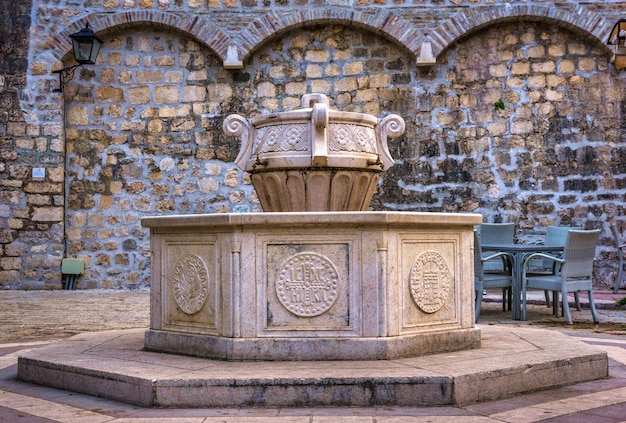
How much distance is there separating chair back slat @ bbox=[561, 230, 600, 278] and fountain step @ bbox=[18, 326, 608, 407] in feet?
8.54

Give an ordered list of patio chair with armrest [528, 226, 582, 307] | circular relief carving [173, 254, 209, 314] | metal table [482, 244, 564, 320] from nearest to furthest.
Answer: circular relief carving [173, 254, 209, 314] → metal table [482, 244, 564, 320] → patio chair with armrest [528, 226, 582, 307]

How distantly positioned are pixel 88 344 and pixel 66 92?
667 centimetres

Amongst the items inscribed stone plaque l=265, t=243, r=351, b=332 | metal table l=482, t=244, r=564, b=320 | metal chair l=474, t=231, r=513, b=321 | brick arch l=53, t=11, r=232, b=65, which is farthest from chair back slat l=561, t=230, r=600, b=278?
brick arch l=53, t=11, r=232, b=65

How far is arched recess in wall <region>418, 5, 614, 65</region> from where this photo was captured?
1048 centimetres

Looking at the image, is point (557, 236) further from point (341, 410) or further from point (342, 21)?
point (341, 410)

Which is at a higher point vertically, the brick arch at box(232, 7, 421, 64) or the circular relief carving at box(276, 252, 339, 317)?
the brick arch at box(232, 7, 421, 64)

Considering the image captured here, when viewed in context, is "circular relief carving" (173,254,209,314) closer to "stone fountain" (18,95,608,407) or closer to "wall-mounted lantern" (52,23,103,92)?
"stone fountain" (18,95,608,407)

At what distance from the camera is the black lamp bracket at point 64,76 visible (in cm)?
1089

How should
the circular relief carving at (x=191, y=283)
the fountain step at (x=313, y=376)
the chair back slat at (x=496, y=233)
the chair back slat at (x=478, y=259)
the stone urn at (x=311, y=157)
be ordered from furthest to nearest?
the chair back slat at (x=496, y=233) < the chair back slat at (x=478, y=259) < the stone urn at (x=311, y=157) < the circular relief carving at (x=191, y=283) < the fountain step at (x=313, y=376)

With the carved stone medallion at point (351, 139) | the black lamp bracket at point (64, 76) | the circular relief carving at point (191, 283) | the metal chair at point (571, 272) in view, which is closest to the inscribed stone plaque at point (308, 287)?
the circular relief carving at point (191, 283)

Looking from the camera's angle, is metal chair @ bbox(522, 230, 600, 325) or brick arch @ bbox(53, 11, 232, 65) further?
brick arch @ bbox(53, 11, 232, 65)

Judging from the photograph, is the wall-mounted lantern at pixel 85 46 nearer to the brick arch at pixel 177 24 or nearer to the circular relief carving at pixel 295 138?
the brick arch at pixel 177 24

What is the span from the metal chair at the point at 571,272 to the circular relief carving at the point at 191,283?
3.67m

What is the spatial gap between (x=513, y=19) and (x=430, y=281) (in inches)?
267
